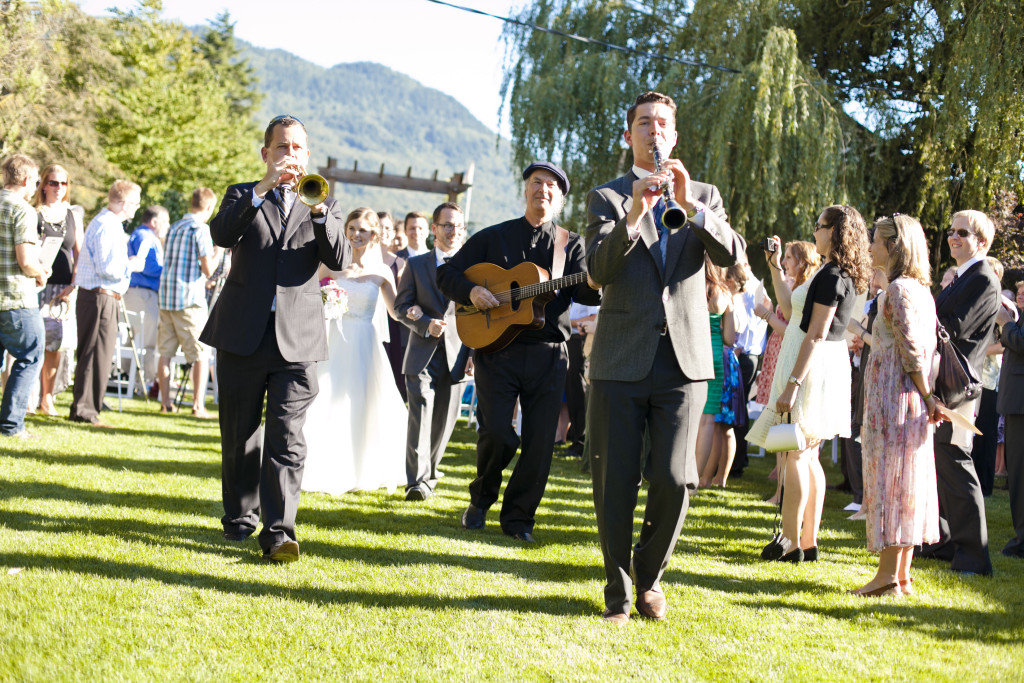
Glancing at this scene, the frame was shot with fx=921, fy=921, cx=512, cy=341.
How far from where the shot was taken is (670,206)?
4004mm

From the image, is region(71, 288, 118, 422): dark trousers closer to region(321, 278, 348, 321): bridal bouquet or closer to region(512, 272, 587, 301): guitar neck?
region(321, 278, 348, 321): bridal bouquet

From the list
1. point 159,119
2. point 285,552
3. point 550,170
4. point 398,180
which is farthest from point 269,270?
point 159,119

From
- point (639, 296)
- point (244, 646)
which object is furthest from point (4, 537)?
point (639, 296)

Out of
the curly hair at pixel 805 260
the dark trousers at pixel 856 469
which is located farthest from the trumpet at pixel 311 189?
the dark trousers at pixel 856 469

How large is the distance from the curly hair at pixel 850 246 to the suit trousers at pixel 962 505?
1.16 meters

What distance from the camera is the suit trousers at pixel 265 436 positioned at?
16.8 ft

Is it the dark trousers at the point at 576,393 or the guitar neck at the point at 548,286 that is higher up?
the guitar neck at the point at 548,286

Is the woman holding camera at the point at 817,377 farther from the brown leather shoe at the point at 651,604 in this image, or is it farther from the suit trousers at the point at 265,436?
the suit trousers at the point at 265,436

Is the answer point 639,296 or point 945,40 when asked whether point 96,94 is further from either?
point 639,296

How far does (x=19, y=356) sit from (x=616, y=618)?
5897 millimetres

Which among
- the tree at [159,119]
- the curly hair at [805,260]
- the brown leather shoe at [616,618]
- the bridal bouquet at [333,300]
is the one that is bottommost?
the brown leather shoe at [616,618]

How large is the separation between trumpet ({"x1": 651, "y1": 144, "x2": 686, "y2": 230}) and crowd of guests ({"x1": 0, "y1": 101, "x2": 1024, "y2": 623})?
5cm

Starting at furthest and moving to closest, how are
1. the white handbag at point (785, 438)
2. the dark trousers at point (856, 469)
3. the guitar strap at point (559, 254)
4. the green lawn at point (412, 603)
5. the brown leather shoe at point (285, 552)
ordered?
1. the dark trousers at point (856, 469)
2. the guitar strap at point (559, 254)
3. the white handbag at point (785, 438)
4. the brown leather shoe at point (285, 552)
5. the green lawn at point (412, 603)

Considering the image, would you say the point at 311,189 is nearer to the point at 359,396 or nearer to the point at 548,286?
the point at 548,286
